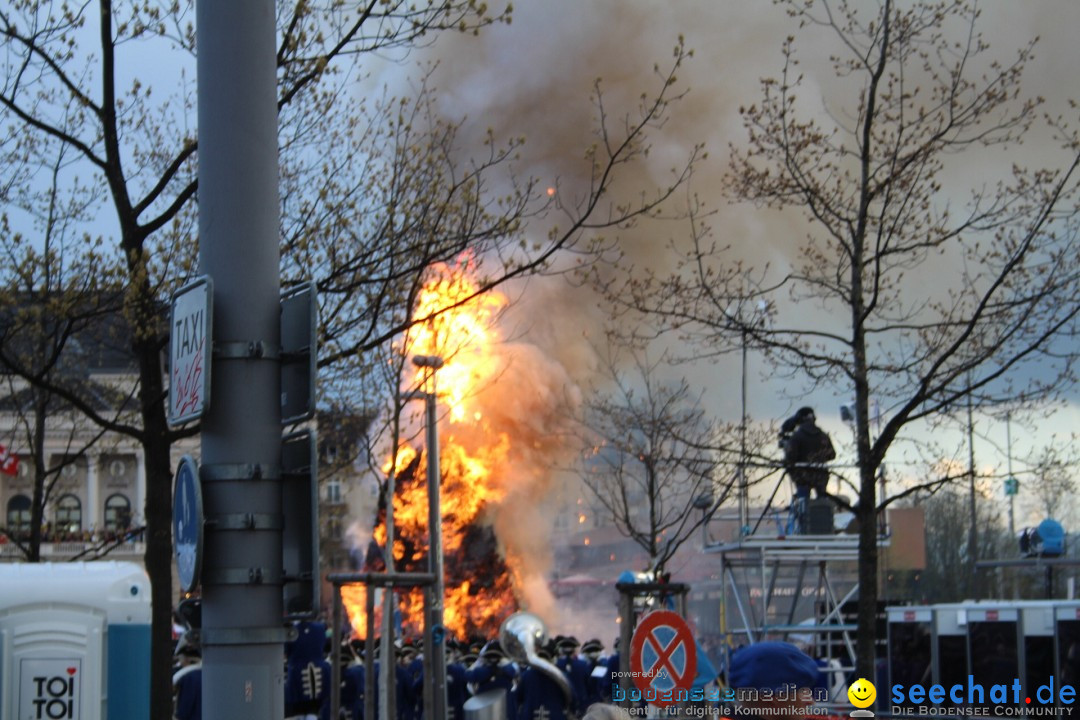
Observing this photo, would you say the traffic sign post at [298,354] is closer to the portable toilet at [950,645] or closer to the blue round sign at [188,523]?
the blue round sign at [188,523]

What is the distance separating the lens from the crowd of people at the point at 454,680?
15820 mm

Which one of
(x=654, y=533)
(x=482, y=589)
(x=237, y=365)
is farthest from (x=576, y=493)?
(x=237, y=365)

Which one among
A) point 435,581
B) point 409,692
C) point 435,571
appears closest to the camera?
point 435,581

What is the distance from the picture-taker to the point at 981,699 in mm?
17375

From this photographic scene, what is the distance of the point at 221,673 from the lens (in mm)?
5391

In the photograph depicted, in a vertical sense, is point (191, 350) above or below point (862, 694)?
above

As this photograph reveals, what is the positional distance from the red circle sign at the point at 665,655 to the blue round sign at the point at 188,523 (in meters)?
6.10

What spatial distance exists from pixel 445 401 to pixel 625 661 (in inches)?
863

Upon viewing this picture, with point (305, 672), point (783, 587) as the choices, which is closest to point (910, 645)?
point (783, 587)

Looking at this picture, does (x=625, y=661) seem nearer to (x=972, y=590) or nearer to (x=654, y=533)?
(x=654, y=533)

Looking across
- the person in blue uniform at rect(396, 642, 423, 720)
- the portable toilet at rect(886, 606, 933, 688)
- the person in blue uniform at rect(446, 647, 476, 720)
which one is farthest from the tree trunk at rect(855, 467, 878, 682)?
the person in blue uniform at rect(396, 642, 423, 720)

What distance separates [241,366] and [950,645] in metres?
14.6

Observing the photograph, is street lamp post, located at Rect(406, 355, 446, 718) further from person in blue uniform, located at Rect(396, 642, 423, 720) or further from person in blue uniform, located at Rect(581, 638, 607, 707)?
person in blue uniform, located at Rect(581, 638, 607, 707)

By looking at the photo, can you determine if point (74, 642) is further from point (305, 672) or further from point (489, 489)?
point (489, 489)
